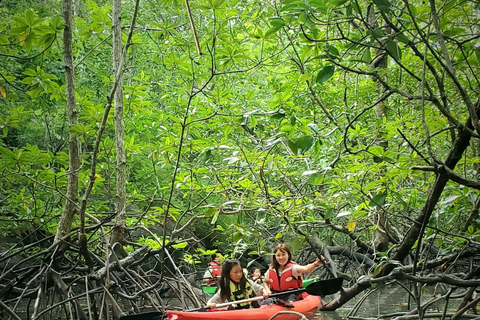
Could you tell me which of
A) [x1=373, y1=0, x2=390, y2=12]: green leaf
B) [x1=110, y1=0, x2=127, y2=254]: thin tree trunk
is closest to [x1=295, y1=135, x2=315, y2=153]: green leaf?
[x1=373, y1=0, x2=390, y2=12]: green leaf

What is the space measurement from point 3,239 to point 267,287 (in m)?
6.12

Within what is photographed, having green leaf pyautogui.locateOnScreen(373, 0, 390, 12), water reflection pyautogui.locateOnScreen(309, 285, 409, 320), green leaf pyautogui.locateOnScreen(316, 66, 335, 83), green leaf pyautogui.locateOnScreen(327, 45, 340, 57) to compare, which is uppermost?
green leaf pyautogui.locateOnScreen(373, 0, 390, 12)

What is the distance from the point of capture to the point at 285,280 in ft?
19.6

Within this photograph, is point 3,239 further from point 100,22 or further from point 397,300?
point 397,300

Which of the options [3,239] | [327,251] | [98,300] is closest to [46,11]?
[3,239]

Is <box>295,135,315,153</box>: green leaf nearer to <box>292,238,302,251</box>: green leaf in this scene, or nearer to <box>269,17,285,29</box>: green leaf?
<box>269,17,285,29</box>: green leaf

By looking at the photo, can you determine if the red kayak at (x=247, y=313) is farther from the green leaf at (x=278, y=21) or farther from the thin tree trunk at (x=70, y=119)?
the green leaf at (x=278, y=21)

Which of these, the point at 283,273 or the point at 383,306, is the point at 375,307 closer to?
the point at 383,306

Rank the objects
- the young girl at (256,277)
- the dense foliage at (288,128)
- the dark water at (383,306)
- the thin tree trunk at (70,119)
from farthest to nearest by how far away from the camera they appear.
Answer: the young girl at (256,277)
the dark water at (383,306)
the thin tree trunk at (70,119)
the dense foliage at (288,128)

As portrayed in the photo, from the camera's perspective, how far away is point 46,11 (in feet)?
24.5

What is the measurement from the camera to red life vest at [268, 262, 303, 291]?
5965 mm

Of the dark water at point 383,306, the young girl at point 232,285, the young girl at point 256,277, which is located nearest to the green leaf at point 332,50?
the young girl at point 232,285

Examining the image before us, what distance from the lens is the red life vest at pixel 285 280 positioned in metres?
5.96

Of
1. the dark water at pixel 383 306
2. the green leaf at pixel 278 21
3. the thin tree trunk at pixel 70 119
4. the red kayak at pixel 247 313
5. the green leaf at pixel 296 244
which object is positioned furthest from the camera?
the dark water at pixel 383 306
